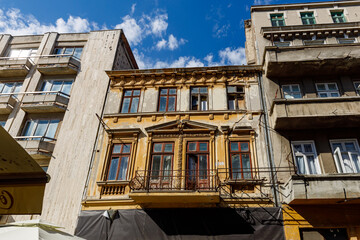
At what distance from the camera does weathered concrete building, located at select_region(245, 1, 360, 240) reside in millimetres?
10008

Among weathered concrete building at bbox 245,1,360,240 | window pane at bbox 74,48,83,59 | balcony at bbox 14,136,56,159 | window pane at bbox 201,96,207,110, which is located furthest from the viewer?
window pane at bbox 74,48,83,59

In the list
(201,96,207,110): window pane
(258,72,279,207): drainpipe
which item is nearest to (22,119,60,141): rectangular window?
(201,96,207,110): window pane

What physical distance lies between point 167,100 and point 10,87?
11.7 metres

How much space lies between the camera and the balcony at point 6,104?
609 inches

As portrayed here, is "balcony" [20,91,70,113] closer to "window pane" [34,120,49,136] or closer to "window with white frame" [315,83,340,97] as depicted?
"window pane" [34,120,49,136]

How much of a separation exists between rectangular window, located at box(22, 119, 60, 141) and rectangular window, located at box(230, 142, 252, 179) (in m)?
10.7

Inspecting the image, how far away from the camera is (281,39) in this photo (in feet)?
50.4

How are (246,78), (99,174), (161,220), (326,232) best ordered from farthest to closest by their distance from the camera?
1. (246,78)
2. (99,174)
3. (161,220)
4. (326,232)

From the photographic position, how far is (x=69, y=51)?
18188 millimetres

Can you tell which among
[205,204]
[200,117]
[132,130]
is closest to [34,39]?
[132,130]

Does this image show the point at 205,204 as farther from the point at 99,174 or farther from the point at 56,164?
the point at 56,164

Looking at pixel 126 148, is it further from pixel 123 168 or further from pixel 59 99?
pixel 59 99

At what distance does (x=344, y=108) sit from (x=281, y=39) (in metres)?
6.16

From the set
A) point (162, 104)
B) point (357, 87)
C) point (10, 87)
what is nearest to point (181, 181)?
point (162, 104)
